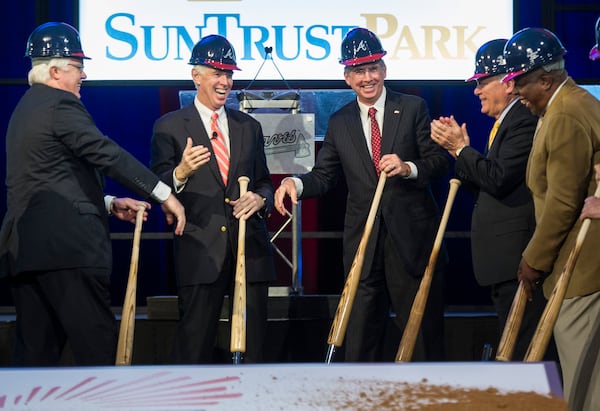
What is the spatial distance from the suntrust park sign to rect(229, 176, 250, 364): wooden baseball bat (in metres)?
2.23

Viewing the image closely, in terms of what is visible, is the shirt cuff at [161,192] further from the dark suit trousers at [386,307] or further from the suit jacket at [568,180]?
the suit jacket at [568,180]

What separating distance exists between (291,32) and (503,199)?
2.50 m

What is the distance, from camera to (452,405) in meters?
1.88

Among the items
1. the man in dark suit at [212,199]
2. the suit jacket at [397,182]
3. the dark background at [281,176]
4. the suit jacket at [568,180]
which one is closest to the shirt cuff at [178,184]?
the man in dark suit at [212,199]

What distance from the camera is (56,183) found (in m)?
3.92

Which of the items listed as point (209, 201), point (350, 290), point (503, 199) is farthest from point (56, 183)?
point (503, 199)

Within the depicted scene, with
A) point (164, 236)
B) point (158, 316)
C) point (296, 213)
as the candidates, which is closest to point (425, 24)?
point (296, 213)

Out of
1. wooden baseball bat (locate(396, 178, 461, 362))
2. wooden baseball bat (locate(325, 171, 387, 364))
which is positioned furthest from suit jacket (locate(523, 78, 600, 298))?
wooden baseball bat (locate(325, 171, 387, 364))

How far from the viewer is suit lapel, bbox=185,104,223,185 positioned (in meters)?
4.42

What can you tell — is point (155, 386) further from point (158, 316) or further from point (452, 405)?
point (158, 316)

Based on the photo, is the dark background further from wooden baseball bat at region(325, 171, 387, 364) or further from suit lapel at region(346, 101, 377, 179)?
wooden baseball bat at region(325, 171, 387, 364)

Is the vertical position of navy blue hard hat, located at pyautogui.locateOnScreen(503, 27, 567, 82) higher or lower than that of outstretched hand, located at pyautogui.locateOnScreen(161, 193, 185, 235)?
higher

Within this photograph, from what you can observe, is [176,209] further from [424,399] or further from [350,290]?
[424,399]

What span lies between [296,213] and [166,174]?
1.25m
